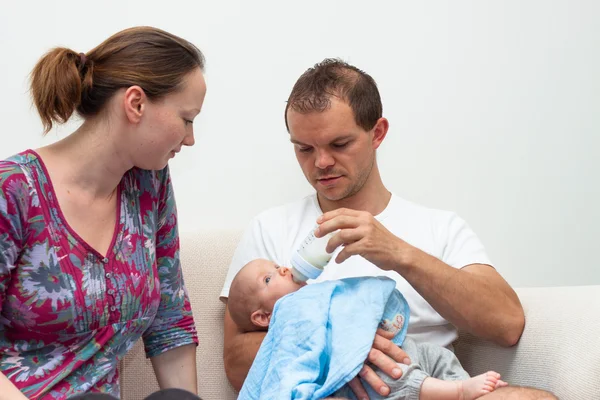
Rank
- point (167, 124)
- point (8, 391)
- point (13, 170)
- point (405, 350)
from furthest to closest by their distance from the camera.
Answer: point (405, 350), point (167, 124), point (13, 170), point (8, 391)

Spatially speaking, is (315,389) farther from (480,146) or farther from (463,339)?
(480,146)

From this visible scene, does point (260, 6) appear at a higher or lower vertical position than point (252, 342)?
higher

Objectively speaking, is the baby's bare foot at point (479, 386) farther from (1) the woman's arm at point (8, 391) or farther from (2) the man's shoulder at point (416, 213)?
(1) the woman's arm at point (8, 391)

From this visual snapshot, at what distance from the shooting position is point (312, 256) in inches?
66.5

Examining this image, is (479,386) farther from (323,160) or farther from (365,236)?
(323,160)

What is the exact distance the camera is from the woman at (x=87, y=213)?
1.52 meters

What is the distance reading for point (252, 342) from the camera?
184 cm

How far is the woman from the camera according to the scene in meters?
1.52

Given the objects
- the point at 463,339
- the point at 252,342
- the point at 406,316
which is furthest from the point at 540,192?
the point at 252,342

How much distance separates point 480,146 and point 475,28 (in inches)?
14.8

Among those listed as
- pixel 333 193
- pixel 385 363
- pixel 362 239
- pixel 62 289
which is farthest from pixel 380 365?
pixel 62 289

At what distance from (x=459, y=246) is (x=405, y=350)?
38 cm

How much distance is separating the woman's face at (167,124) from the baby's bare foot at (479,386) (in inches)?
30.1

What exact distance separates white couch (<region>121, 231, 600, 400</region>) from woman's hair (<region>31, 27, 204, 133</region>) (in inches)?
24.9
